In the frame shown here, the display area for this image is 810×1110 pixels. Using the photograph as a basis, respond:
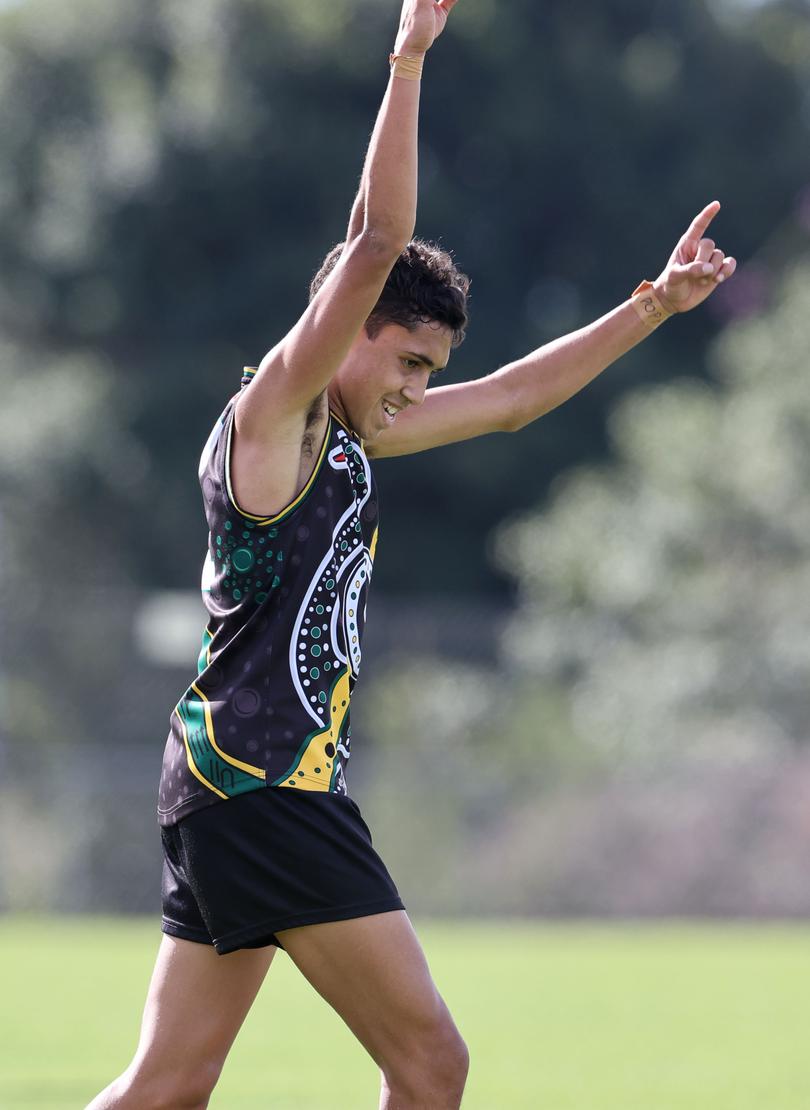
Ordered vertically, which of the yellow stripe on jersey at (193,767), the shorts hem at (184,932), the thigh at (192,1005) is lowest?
the thigh at (192,1005)

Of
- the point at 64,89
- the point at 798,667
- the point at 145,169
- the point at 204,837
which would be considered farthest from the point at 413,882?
the point at 64,89

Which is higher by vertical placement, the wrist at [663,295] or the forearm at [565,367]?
the wrist at [663,295]

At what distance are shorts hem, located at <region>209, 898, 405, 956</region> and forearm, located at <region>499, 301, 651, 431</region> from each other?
1407 mm

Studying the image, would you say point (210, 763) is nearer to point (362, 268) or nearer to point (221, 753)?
point (221, 753)

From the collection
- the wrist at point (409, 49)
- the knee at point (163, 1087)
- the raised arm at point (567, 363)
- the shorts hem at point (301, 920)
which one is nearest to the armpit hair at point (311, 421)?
the wrist at point (409, 49)

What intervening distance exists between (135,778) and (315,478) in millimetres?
12292

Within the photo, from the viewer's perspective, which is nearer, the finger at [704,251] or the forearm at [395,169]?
the forearm at [395,169]

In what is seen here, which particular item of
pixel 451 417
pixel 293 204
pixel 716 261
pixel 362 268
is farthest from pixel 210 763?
pixel 293 204

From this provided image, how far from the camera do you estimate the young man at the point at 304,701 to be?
11.2 ft

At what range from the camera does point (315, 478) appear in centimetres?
360

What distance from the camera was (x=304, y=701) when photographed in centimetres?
362

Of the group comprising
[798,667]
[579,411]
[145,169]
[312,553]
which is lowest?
[798,667]

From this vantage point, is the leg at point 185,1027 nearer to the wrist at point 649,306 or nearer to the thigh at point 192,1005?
the thigh at point 192,1005

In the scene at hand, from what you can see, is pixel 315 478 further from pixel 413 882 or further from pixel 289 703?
pixel 413 882
